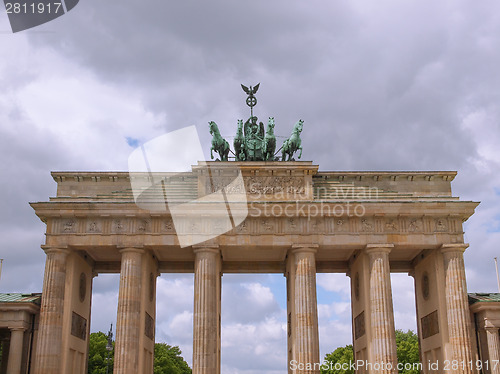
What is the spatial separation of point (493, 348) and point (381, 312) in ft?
23.2

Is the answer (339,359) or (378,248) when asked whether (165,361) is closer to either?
(339,359)

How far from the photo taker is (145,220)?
122 feet

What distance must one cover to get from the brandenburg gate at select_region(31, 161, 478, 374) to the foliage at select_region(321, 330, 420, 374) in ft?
87.6

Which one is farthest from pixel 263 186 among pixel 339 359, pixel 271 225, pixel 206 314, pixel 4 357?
pixel 339 359

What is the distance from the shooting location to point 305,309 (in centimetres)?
3559

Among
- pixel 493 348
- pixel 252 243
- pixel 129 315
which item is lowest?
pixel 493 348

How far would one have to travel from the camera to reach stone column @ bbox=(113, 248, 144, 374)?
3450 centimetres

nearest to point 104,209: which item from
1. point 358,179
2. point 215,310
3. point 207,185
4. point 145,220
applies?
point 145,220

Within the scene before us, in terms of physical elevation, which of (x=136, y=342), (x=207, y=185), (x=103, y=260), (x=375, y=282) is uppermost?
(x=207, y=185)

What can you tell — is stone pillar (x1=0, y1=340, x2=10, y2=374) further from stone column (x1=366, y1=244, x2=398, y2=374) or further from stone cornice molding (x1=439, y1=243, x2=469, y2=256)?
stone cornice molding (x1=439, y1=243, x2=469, y2=256)

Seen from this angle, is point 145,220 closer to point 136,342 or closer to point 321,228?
point 136,342

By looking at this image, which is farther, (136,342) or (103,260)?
(103,260)

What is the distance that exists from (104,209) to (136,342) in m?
8.05

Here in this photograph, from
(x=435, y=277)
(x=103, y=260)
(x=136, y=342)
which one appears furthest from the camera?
(x=103, y=260)
